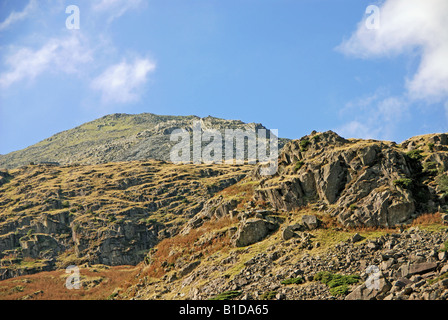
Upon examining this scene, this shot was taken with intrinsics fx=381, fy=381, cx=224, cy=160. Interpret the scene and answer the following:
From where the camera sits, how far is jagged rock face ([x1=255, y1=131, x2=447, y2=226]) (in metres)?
42.1

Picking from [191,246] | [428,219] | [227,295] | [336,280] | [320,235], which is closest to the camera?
[336,280]

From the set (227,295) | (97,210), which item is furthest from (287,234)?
(97,210)

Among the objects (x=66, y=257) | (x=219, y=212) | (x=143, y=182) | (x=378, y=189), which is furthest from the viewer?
(x=143, y=182)

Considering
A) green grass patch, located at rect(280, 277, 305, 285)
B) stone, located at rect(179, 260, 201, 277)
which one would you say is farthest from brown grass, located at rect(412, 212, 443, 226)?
stone, located at rect(179, 260, 201, 277)

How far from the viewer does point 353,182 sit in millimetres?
46844

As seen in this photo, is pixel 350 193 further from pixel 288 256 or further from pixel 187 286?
pixel 187 286

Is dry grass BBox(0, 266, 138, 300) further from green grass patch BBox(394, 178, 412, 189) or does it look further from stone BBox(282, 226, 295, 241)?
green grass patch BBox(394, 178, 412, 189)

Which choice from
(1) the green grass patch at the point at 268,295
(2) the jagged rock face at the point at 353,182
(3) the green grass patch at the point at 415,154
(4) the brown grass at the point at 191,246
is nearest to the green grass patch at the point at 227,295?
(1) the green grass patch at the point at 268,295

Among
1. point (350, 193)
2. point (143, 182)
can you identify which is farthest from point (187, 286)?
point (143, 182)

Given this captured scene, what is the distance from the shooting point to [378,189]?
4425 centimetres

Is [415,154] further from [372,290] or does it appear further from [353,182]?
[372,290]

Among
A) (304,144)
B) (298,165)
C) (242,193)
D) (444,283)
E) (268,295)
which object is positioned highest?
(304,144)
